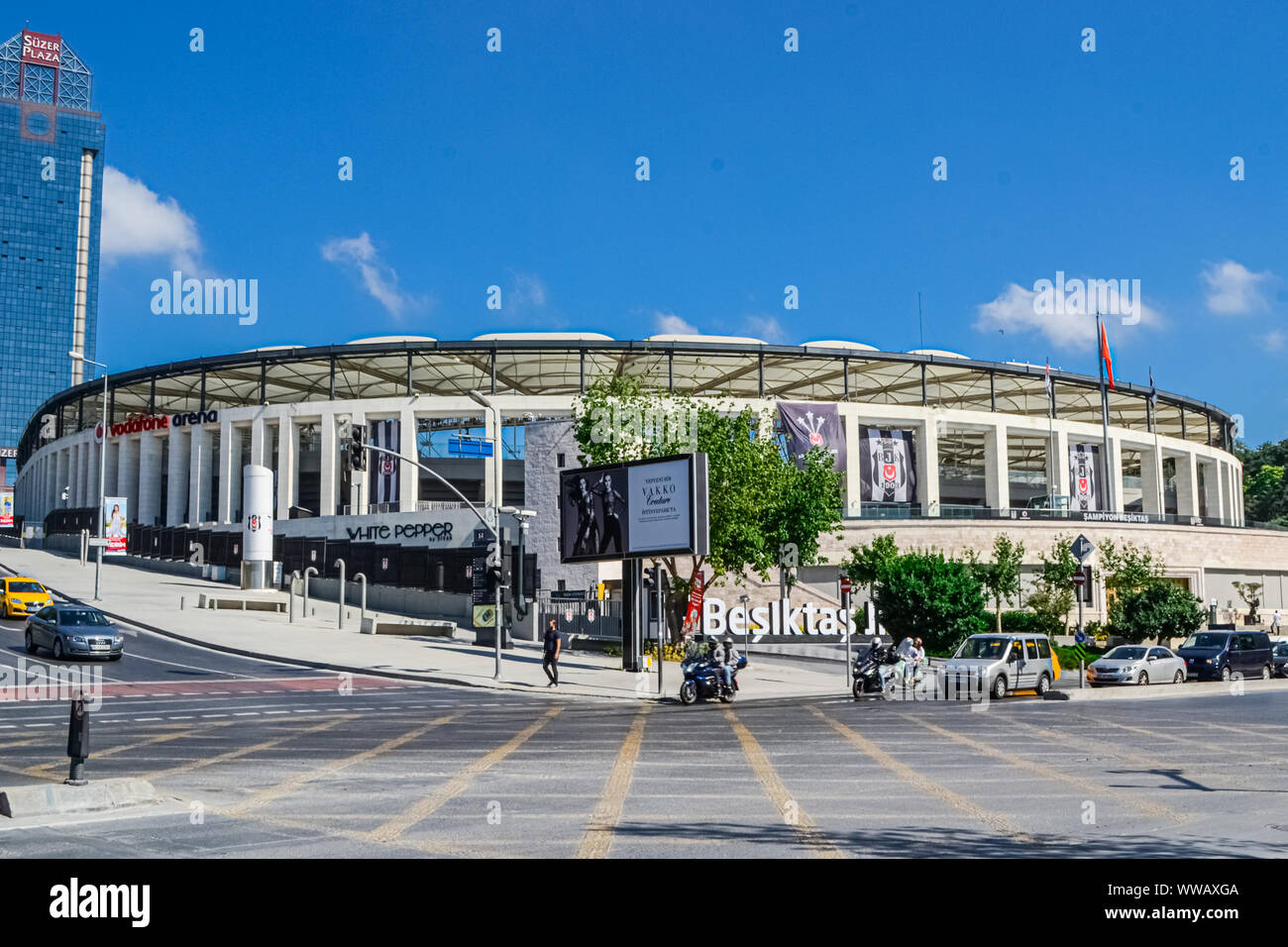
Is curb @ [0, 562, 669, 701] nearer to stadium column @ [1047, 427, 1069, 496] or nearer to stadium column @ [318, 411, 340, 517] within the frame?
stadium column @ [318, 411, 340, 517]

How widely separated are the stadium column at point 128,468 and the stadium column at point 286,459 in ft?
60.6

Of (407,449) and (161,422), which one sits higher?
(161,422)

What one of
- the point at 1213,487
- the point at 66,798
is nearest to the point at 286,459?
the point at 66,798

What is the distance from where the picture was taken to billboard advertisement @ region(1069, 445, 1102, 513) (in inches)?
2992

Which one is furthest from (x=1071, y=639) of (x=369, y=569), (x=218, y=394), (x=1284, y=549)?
(x=218, y=394)

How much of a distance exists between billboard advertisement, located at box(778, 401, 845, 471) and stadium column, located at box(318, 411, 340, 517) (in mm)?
30981

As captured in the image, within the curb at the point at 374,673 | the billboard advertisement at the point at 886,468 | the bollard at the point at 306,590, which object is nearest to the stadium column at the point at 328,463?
the bollard at the point at 306,590

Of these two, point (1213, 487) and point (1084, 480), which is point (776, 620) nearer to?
point (1084, 480)

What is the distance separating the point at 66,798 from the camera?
11.6 m

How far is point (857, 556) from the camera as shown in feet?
177

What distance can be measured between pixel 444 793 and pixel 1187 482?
3505 inches

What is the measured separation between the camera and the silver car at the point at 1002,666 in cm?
3059

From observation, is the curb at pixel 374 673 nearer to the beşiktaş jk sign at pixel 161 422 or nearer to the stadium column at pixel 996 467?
the beşiktaş jk sign at pixel 161 422

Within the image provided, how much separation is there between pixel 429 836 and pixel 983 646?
24.1 metres
